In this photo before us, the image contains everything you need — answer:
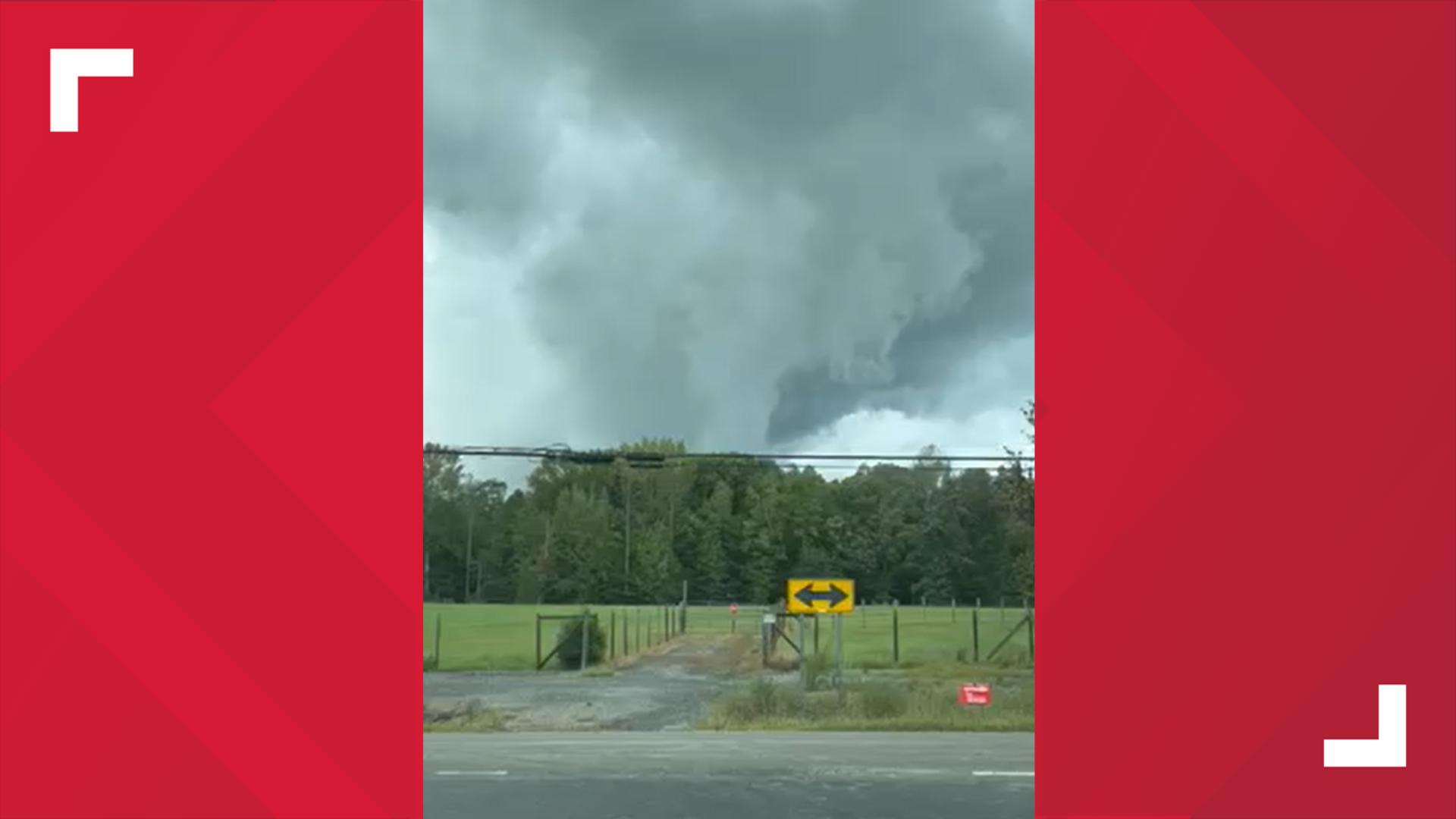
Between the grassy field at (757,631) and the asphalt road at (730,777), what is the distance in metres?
6.84

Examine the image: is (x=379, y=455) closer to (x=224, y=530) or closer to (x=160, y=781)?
(x=224, y=530)

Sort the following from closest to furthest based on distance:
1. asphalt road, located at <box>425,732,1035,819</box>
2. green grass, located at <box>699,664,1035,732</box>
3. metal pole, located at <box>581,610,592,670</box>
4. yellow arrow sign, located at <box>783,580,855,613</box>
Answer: asphalt road, located at <box>425,732,1035,819</box>, green grass, located at <box>699,664,1035,732</box>, yellow arrow sign, located at <box>783,580,855,613</box>, metal pole, located at <box>581,610,592,670</box>

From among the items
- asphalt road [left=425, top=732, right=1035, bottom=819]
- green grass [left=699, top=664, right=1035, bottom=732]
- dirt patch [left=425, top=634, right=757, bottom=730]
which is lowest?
dirt patch [left=425, top=634, right=757, bottom=730]

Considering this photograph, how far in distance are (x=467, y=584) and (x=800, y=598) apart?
796 centimetres

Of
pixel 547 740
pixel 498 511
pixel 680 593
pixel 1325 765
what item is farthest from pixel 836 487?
pixel 1325 765

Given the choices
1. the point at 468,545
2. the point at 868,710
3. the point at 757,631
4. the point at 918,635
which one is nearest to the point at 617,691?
the point at 757,631

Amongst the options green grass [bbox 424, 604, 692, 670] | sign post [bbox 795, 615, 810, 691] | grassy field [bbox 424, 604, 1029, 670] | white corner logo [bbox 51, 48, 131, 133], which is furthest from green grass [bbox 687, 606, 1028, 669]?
white corner logo [bbox 51, 48, 131, 133]

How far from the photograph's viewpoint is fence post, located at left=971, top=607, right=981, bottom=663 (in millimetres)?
21844

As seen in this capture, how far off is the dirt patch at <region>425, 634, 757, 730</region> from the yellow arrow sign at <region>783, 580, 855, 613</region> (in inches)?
92.5

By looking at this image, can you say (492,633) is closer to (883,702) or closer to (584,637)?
(584,637)

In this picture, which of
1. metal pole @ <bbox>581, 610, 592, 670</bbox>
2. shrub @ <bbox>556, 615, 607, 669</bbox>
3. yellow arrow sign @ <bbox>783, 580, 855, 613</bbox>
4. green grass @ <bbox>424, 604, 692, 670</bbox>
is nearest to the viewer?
yellow arrow sign @ <bbox>783, 580, 855, 613</bbox>

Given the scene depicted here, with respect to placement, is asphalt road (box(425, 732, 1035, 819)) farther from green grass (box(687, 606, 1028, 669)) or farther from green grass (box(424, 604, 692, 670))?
green grass (box(424, 604, 692, 670))

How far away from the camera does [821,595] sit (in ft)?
56.3

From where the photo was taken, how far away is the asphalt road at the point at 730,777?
8.87 m
